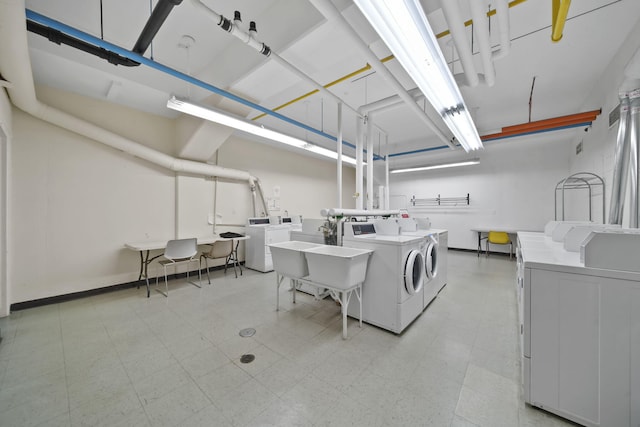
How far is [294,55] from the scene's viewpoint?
2.34m

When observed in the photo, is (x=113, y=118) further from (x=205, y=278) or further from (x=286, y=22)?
(x=286, y=22)

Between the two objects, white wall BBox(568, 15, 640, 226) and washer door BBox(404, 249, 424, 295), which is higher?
white wall BBox(568, 15, 640, 226)

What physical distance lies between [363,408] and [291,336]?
1.01 metres

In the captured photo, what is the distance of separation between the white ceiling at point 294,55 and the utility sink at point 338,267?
1821 millimetres

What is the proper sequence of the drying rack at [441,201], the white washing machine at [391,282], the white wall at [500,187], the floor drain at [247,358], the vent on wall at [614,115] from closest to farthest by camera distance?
the floor drain at [247,358] → the white washing machine at [391,282] → the vent on wall at [614,115] → the white wall at [500,187] → the drying rack at [441,201]

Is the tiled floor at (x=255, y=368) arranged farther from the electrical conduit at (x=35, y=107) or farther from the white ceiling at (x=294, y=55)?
the white ceiling at (x=294, y=55)

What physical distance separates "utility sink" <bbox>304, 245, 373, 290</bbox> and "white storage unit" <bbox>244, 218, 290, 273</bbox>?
7.69 ft

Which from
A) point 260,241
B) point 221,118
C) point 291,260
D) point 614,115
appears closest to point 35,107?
point 221,118

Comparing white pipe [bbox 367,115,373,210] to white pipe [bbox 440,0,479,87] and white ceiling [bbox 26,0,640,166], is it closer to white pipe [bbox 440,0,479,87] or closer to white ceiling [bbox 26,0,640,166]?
white ceiling [bbox 26,0,640,166]

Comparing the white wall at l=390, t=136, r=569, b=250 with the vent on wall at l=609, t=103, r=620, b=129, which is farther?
the white wall at l=390, t=136, r=569, b=250

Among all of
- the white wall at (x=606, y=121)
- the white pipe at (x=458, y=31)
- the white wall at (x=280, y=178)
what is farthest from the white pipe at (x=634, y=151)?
the white wall at (x=280, y=178)

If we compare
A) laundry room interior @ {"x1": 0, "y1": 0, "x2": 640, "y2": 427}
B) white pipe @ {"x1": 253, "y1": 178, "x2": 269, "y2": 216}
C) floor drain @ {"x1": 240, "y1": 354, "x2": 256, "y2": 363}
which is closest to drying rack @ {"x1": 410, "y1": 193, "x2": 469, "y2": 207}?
laundry room interior @ {"x1": 0, "y1": 0, "x2": 640, "y2": 427}

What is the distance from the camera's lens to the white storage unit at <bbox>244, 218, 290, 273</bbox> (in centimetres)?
461

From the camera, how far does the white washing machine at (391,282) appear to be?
2.25 meters
